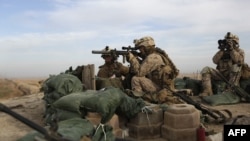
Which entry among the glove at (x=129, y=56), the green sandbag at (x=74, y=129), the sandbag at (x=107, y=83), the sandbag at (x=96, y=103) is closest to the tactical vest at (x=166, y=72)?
the glove at (x=129, y=56)

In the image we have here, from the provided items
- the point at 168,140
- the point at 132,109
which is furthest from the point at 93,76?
the point at 168,140

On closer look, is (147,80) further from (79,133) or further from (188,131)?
(79,133)

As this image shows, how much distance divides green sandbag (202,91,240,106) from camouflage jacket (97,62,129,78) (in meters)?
2.16

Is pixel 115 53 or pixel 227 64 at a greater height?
pixel 115 53

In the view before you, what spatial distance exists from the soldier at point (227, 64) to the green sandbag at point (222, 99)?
0.40m

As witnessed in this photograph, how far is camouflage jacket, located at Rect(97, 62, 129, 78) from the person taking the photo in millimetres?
7438

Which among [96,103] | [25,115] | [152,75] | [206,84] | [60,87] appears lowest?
[25,115]

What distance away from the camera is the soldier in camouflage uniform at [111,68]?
7.40 m

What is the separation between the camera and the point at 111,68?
7.55m

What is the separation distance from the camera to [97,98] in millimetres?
4438

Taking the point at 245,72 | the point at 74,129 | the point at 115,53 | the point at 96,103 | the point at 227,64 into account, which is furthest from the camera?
the point at 227,64

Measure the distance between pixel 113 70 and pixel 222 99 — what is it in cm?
269

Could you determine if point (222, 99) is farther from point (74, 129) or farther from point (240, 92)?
Result: point (74, 129)

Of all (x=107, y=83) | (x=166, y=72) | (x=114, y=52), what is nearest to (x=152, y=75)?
(x=166, y=72)
